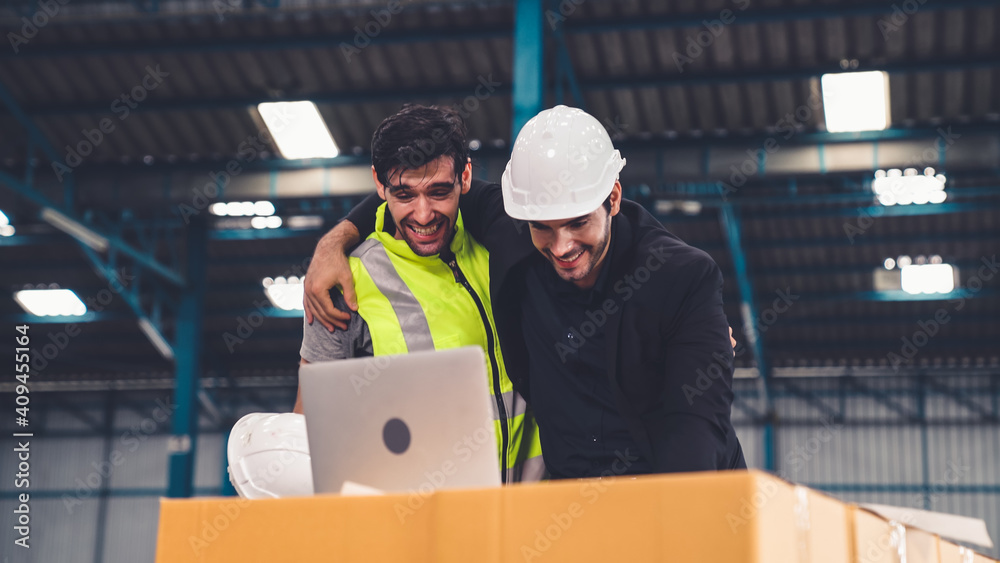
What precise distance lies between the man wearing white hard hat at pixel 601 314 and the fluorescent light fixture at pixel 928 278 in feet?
44.2

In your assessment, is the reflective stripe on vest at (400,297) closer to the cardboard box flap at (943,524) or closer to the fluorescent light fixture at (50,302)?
the cardboard box flap at (943,524)

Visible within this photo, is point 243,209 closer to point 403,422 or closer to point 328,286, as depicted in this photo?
point 328,286

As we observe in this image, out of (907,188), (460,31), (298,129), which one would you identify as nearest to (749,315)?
(907,188)

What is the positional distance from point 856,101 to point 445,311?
9.14 meters

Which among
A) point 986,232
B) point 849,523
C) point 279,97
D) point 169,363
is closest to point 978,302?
point 986,232

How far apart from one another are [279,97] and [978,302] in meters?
11.3

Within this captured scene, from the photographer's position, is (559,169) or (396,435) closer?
(396,435)

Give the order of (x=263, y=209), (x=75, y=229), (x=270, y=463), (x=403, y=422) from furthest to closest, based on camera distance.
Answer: (x=263, y=209) < (x=75, y=229) < (x=270, y=463) < (x=403, y=422)

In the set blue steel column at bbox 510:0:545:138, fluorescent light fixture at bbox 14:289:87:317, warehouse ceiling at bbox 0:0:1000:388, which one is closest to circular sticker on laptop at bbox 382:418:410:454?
blue steel column at bbox 510:0:545:138

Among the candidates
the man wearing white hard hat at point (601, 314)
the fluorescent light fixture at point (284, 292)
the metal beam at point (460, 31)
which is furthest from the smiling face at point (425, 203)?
the fluorescent light fixture at point (284, 292)

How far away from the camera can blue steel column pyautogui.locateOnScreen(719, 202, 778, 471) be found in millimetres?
13508

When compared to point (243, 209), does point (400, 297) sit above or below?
below

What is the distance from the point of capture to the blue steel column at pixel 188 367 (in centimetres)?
1253

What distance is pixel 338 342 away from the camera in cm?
282
